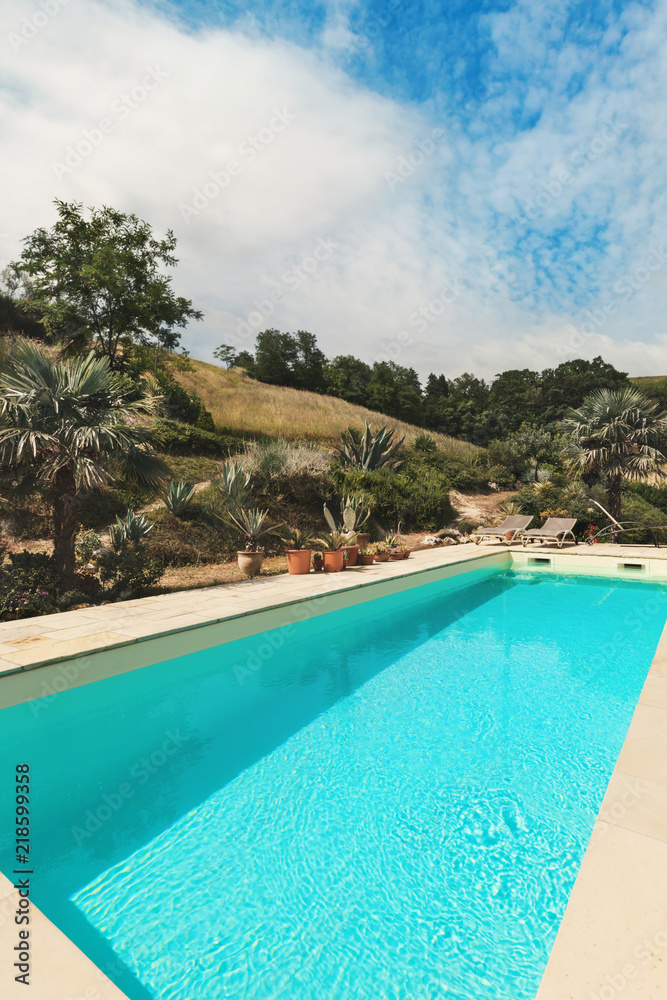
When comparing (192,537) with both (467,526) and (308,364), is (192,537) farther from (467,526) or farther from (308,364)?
(308,364)

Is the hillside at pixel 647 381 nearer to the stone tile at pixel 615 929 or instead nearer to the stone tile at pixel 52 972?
the stone tile at pixel 615 929

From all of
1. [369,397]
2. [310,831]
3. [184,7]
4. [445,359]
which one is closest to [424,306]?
[445,359]

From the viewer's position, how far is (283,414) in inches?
753

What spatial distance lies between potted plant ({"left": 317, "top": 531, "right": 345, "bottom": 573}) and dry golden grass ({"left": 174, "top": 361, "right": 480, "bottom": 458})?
6961mm

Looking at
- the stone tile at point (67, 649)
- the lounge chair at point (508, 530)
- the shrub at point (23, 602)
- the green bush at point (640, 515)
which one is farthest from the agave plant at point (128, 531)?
the green bush at point (640, 515)

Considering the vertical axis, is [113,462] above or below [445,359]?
below

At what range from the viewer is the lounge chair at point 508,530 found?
12750 mm

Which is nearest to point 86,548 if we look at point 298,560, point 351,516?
point 298,560

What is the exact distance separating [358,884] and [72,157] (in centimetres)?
1027

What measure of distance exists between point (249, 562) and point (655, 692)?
20.0 ft

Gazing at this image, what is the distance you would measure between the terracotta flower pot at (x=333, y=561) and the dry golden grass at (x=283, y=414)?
736cm

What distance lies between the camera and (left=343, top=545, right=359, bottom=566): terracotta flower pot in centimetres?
941

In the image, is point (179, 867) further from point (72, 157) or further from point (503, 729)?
point (72, 157)

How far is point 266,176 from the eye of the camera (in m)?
7.89
